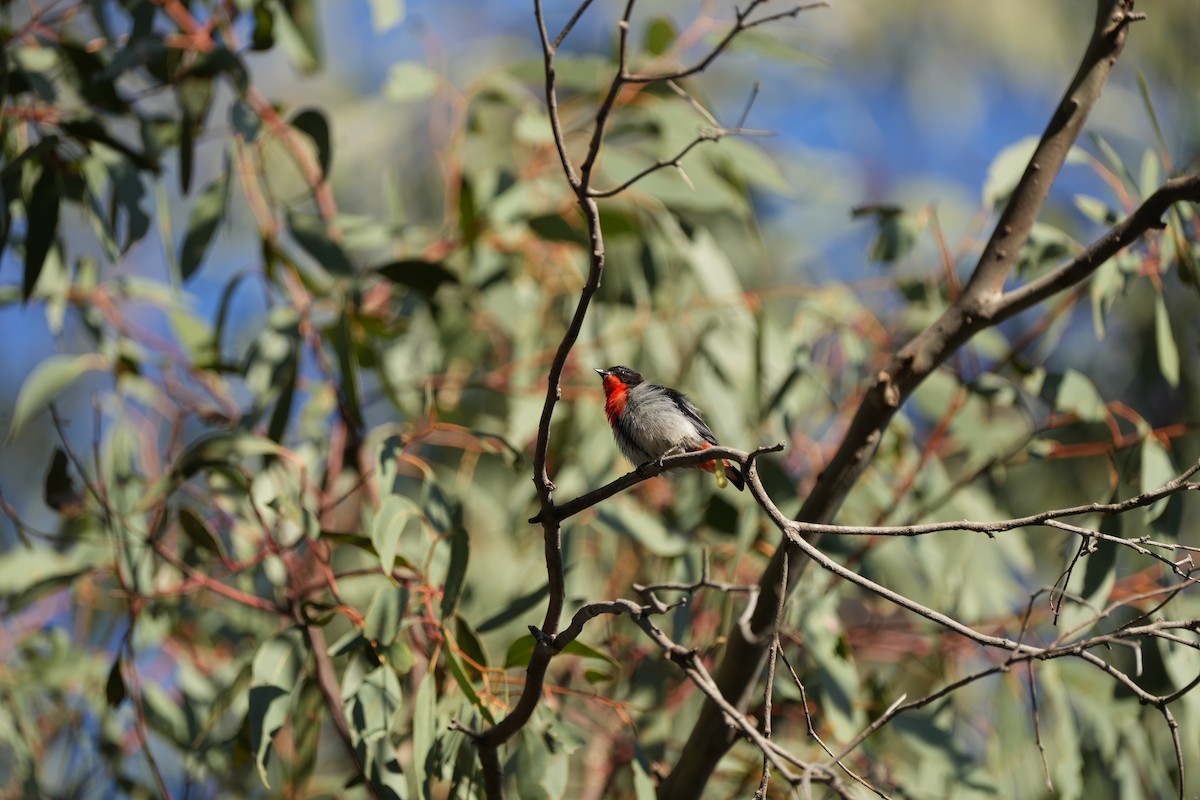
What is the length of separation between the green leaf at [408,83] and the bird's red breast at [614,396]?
0.94 m

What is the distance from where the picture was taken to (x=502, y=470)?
405 cm

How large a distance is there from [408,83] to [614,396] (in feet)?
3.44

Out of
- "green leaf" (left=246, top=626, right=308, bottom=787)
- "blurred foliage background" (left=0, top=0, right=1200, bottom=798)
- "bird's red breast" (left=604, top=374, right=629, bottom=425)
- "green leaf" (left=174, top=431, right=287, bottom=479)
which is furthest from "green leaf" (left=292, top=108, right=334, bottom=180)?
"green leaf" (left=246, top=626, right=308, bottom=787)

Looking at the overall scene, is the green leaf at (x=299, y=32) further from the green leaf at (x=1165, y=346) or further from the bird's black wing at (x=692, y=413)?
the green leaf at (x=1165, y=346)

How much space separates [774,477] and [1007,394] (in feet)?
1.89

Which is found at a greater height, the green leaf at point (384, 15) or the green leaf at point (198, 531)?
the green leaf at point (384, 15)

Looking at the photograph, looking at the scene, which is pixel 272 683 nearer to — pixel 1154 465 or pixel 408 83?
pixel 408 83

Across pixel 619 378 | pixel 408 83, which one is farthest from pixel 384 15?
pixel 619 378

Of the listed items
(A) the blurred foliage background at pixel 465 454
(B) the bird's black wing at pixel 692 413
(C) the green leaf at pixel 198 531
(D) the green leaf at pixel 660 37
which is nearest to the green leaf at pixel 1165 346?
(A) the blurred foliage background at pixel 465 454

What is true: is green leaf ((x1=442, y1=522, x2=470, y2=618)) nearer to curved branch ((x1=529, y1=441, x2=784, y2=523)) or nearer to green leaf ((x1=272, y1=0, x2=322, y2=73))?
curved branch ((x1=529, y1=441, x2=784, y2=523))

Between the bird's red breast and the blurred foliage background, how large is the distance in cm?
24

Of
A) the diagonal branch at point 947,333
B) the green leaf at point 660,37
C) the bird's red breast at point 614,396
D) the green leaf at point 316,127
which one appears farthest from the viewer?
the green leaf at point 660,37

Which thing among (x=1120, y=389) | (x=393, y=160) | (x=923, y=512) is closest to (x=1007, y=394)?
(x=923, y=512)

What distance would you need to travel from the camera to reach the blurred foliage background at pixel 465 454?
2.31m
